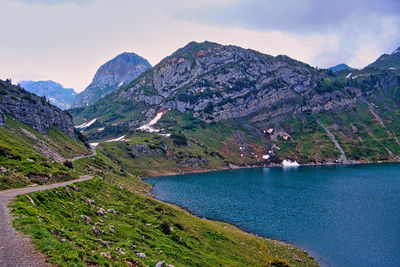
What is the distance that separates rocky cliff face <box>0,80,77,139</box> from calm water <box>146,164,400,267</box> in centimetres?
6488

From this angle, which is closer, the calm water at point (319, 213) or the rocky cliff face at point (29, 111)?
the calm water at point (319, 213)

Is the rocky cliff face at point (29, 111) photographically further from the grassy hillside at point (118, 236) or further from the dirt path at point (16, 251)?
the dirt path at point (16, 251)

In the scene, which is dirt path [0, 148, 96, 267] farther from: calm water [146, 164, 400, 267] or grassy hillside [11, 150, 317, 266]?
calm water [146, 164, 400, 267]

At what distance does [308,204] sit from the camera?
90.7 metres

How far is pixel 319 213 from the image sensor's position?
79.3m

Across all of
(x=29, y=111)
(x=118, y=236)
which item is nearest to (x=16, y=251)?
(x=118, y=236)

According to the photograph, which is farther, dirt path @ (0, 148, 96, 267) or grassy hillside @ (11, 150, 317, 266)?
grassy hillside @ (11, 150, 317, 266)

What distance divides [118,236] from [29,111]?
112935 mm

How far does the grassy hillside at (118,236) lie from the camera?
18.0 m

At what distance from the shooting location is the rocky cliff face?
103 m

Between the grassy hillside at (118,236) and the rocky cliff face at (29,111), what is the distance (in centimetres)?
7474

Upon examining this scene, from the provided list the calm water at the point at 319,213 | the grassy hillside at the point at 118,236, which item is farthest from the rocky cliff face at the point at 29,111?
the grassy hillside at the point at 118,236

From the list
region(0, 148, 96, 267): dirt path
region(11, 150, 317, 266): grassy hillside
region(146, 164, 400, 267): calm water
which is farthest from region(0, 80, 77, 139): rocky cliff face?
region(0, 148, 96, 267): dirt path

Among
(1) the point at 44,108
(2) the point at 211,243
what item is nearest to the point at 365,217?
(2) the point at 211,243
